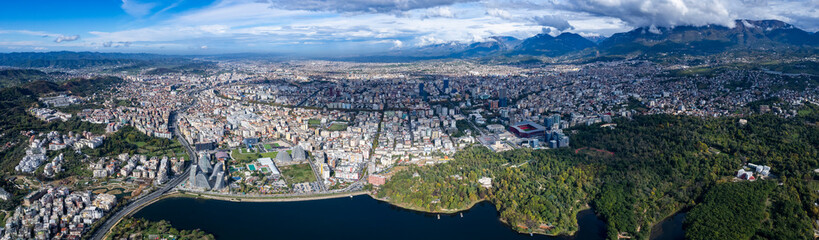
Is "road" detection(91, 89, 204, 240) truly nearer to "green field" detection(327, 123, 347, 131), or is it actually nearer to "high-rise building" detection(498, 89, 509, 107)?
"green field" detection(327, 123, 347, 131)

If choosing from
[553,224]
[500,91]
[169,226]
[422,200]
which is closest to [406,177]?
[422,200]

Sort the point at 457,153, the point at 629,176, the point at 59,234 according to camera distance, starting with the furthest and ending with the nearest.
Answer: the point at 457,153, the point at 629,176, the point at 59,234

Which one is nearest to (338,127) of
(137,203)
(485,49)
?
(137,203)

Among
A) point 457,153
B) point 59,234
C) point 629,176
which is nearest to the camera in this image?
point 59,234

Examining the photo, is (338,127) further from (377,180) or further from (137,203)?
(137,203)

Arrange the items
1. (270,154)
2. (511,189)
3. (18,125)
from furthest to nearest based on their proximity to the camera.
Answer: (18,125), (270,154), (511,189)

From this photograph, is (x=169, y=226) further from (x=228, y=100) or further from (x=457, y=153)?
(x=228, y=100)

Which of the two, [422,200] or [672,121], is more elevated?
[672,121]
